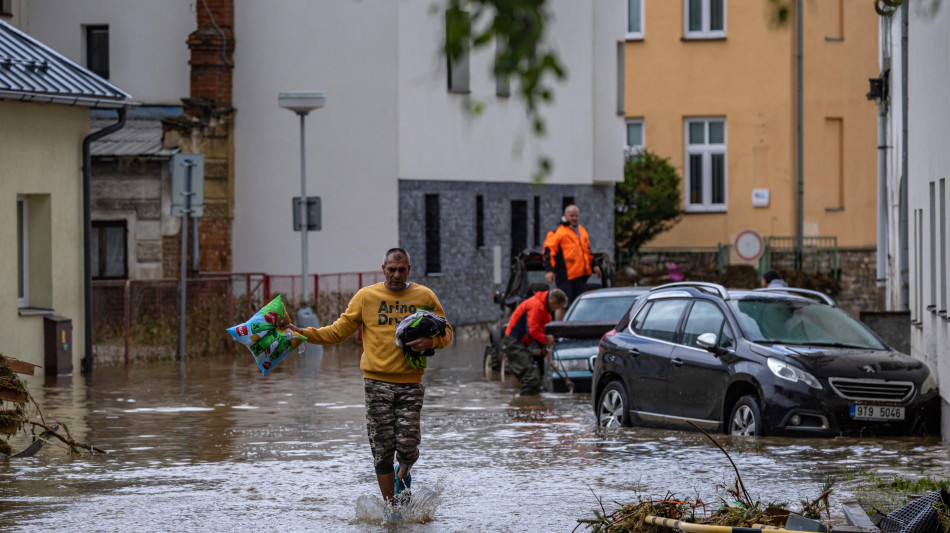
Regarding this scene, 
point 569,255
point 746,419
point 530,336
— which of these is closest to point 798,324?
point 746,419

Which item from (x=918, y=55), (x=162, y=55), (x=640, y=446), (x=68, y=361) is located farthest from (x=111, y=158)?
(x=640, y=446)

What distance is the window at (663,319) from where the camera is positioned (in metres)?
16.9

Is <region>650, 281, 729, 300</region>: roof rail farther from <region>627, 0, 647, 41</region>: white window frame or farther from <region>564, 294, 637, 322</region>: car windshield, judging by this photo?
<region>627, 0, 647, 41</region>: white window frame

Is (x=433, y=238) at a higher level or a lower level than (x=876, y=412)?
higher

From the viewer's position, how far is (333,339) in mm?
11547

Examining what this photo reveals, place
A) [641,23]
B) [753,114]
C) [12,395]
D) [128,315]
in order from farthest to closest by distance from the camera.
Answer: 1. [641,23]
2. [753,114]
3. [128,315]
4. [12,395]

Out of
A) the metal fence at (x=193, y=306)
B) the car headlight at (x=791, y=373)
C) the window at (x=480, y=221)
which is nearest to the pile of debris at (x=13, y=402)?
the car headlight at (x=791, y=373)

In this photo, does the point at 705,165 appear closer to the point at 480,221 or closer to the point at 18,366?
the point at 480,221

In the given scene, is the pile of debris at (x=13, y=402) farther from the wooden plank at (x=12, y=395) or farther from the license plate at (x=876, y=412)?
the license plate at (x=876, y=412)

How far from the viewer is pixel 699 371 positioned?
1612 cm

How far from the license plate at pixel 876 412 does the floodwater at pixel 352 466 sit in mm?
238

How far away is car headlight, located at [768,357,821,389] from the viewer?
1523 cm

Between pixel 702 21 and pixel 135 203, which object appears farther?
pixel 702 21

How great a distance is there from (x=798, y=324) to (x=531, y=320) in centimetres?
665
